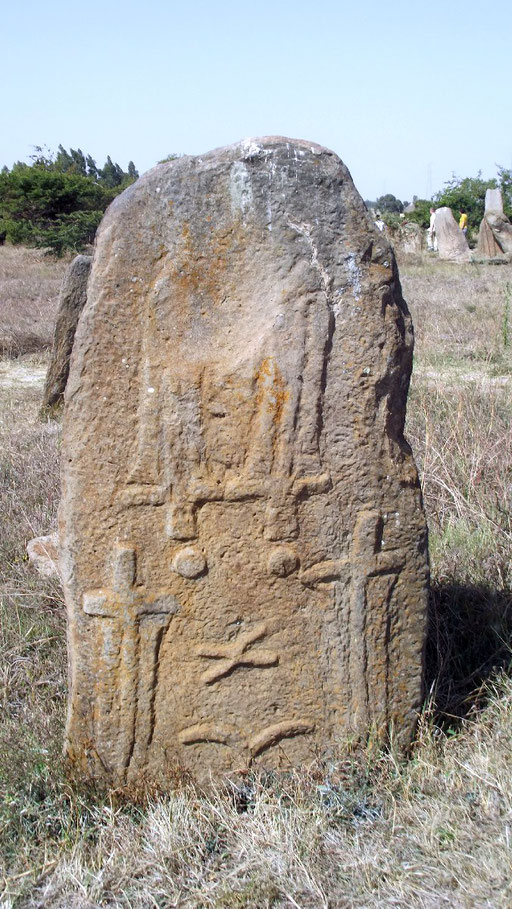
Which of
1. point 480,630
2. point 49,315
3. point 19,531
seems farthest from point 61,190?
point 480,630

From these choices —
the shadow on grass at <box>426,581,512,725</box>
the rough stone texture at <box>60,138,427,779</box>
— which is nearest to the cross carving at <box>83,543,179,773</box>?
the rough stone texture at <box>60,138,427,779</box>

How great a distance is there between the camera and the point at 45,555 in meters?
3.45

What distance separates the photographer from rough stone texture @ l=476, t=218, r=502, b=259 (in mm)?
18641

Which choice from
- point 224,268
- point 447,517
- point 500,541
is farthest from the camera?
point 447,517

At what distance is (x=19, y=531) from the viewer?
3717 millimetres

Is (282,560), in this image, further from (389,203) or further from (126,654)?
(389,203)

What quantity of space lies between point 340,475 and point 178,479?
1.35 feet

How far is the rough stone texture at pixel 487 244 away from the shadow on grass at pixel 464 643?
16748 millimetres

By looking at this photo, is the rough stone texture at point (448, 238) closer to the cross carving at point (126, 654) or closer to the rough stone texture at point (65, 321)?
the rough stone texture at point (65, 321)

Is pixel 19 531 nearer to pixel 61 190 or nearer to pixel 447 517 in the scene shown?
pixel 447 517

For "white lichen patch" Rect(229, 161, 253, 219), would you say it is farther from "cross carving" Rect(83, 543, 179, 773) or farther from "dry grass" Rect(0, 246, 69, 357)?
"dry grass" Rect(0, 246, 69, 357)

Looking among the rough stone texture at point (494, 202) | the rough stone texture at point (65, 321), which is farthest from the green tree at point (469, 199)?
the rough stone texture at point (65, 321)

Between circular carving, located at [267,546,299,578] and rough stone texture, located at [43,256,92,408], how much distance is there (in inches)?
130

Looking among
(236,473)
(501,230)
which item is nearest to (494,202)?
(501,230)
